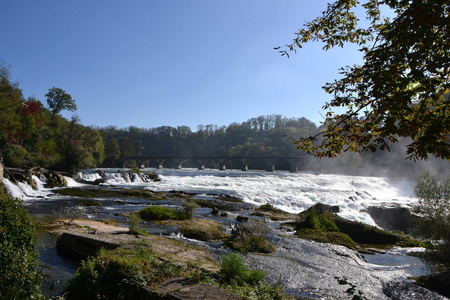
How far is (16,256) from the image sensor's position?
3699 mm

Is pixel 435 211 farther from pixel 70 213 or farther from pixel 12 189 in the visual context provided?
pixel 12 189

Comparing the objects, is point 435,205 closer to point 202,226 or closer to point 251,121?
point 202,226

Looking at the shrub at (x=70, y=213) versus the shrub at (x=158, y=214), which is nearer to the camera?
the shrub at (x=158, y=214)

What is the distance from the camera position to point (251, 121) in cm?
15150

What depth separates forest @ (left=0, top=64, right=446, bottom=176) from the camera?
3516 cm

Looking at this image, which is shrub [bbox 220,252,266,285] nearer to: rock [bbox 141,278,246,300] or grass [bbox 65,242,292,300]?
grass [bbox 65,242,292,300]

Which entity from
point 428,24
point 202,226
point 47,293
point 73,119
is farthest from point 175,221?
point 73,119

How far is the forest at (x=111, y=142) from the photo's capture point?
1384 inches

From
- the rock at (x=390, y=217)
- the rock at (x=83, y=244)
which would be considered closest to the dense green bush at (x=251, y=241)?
the rock at (x=83, y=244)

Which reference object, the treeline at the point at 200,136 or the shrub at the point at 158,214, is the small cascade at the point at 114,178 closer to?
the shrub at the point at 158,214

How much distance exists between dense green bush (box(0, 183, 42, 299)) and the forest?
3.62 meters

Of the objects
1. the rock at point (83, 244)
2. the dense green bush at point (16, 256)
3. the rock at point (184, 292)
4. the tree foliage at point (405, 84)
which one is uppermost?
the tree foliage at point (405, 84)

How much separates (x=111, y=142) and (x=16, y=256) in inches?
3225

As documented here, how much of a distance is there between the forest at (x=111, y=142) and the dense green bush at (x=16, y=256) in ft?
11.9
